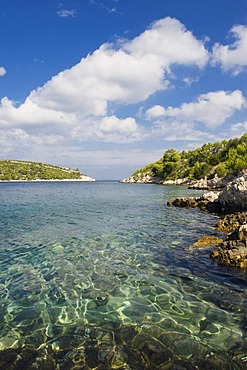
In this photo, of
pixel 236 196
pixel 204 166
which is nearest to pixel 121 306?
pixel 236 196

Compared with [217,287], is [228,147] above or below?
above

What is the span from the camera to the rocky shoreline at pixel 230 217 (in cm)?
1405

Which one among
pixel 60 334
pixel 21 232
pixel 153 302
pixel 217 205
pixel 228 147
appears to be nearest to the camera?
pixel 60 334

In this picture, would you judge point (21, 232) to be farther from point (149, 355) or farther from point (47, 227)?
point (149, 355)

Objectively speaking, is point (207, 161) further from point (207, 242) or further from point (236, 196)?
point (207, 242)

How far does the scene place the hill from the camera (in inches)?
3857

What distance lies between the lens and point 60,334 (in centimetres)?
801

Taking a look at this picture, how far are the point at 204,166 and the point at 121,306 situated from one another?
4552 inches

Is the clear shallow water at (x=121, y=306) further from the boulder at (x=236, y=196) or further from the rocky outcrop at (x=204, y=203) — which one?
the rocky outcrop at (x=204, y=203)

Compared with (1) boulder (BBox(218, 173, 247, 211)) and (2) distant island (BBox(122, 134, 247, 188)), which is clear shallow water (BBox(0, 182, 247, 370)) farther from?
(2) distant island (BBox(122, 134, 247, 188))

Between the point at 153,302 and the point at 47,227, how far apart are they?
17199 millimetres

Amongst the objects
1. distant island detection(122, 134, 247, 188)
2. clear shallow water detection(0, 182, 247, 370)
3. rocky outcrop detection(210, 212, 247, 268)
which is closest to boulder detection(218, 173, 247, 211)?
rocky outcrop detection(210, 212, 247, 268)

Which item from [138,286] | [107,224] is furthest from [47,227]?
[138,286]

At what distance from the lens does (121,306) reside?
9672 mm
